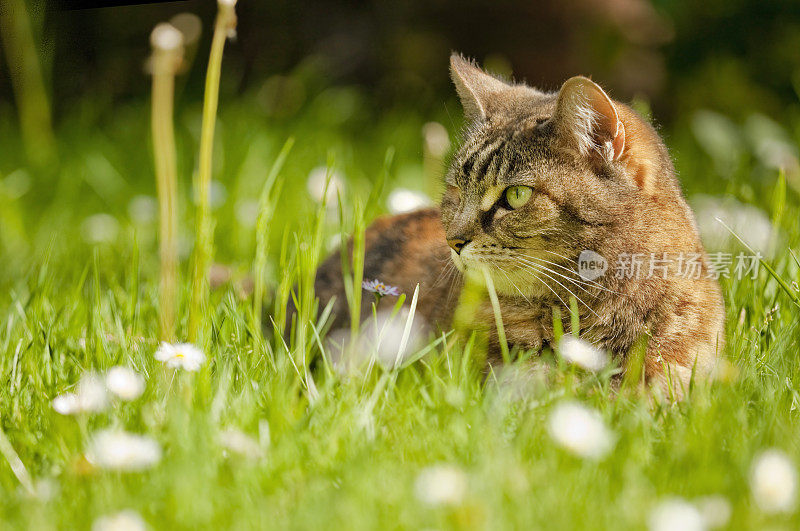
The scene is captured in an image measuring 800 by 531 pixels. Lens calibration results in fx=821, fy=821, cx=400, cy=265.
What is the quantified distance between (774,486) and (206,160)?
98cm

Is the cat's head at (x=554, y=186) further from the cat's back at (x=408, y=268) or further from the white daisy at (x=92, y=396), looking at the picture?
the white daisy at (x=92, y=396)

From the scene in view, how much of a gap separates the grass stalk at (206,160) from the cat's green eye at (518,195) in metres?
0.61

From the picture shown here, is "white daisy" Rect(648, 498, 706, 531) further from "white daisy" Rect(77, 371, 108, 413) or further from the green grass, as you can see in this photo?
"white daisy" Rect(77, 371, 108, 413)

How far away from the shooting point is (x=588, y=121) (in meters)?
1.59

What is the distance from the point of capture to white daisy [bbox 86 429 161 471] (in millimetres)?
1154

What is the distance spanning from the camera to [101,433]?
126 centimetres

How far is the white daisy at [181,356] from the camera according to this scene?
1.45 metres

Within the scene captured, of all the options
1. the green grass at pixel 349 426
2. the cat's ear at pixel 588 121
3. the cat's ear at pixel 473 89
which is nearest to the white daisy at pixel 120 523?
the green grass at pixel 349 426

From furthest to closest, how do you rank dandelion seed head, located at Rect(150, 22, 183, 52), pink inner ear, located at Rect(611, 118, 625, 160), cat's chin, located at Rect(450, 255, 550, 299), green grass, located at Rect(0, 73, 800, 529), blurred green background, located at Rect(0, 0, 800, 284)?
blurred green background, located at Rect(0, 0, 800, 284), cat's chin, located at Rect(450, 255, 550, 299), pink inner ear, located at Rect(611, 118, 625, 160), dandelion seed head, located at Rect(150, 22, 183, 52), green grass, located at Rect(0, 73, 800, 529)

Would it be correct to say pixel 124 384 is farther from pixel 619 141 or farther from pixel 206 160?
pixel 619 141

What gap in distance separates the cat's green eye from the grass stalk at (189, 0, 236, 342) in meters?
0.61

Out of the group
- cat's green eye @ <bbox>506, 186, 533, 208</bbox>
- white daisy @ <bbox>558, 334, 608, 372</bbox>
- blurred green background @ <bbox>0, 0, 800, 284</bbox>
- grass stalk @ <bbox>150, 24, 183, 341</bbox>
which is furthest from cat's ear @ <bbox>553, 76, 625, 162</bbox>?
blurred green background @ <bbox>0, 0, 800, 284</bbox>

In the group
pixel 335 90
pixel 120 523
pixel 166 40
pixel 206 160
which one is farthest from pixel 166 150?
pixel 335 90

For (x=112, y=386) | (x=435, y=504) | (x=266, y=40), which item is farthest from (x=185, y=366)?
(x=266, y=40)
